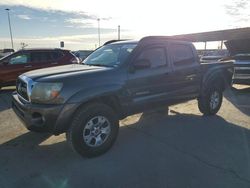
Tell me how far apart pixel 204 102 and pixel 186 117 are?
0.57 metres

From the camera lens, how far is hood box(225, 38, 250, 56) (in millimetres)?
11758

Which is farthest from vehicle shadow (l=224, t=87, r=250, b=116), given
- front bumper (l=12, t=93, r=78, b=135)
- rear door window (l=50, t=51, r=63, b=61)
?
rear door window (l=50, t=51, r=63, b=61)

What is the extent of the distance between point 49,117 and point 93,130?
0.77 meters

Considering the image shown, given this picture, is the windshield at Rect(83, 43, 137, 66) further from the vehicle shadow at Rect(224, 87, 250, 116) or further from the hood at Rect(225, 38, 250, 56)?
the hood at Rect(225, 38, 250, 56)

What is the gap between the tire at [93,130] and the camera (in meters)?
4.49

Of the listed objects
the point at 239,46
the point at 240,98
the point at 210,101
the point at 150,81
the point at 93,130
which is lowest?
the point at 240,98

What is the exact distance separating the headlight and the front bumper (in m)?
0.09

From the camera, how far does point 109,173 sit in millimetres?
4184

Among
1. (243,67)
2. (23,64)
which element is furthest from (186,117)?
(23,64)

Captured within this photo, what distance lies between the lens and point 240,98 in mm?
10219

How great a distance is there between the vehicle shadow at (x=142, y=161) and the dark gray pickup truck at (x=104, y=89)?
42cm

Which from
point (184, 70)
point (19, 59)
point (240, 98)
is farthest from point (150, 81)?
point (19, 59)

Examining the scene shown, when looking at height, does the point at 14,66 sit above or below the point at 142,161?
above

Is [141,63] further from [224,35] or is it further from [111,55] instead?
[224,35]
